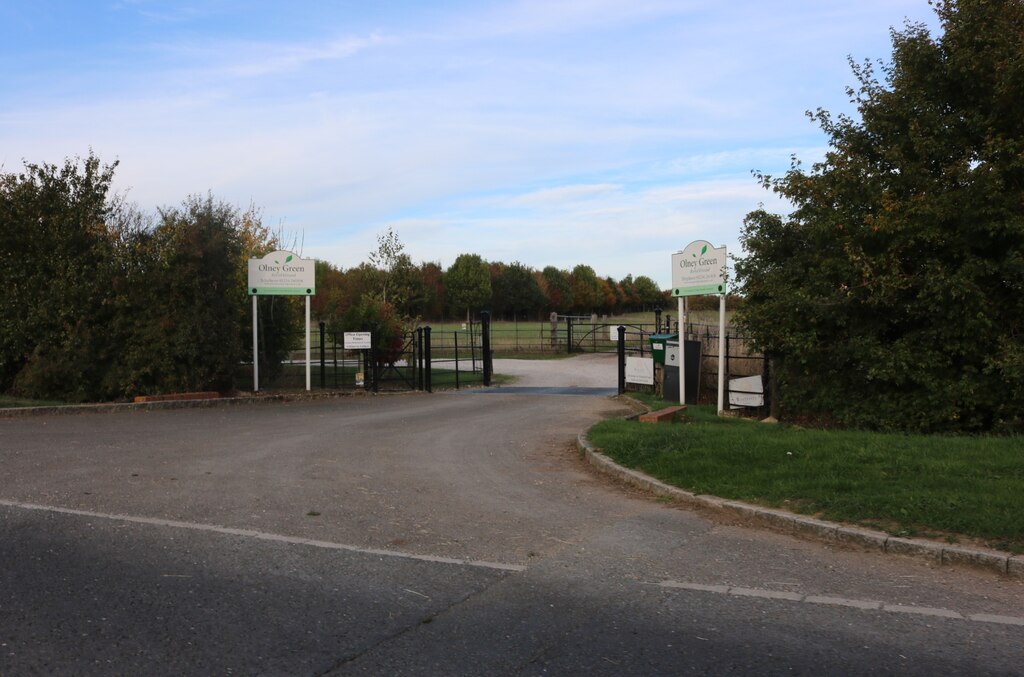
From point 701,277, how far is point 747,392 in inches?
85.8

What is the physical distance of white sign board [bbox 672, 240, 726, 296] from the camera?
14859 mm

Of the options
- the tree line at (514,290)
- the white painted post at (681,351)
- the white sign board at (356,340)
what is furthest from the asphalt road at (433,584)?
the tree line at (514,290)

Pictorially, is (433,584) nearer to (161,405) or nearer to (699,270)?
(699,270)

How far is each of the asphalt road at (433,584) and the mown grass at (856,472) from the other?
617 millimetres

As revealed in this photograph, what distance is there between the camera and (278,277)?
19.4 meters

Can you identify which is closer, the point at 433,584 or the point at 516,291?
the point at 433,584

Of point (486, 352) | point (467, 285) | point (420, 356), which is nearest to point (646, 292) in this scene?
point (467, 285)

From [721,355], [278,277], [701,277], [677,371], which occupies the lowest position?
[677,371]

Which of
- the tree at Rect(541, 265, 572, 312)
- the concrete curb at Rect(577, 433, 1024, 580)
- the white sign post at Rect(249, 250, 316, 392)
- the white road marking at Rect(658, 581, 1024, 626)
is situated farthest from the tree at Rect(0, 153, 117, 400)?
the tree at Rect(541, 265, 572, 312)

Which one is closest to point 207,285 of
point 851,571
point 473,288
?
point 851,571

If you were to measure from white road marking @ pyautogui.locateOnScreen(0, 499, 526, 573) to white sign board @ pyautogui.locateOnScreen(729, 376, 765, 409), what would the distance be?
31.3ft

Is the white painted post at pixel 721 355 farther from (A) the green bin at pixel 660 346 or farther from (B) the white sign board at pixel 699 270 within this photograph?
(A) the green bin at pixel 660 346

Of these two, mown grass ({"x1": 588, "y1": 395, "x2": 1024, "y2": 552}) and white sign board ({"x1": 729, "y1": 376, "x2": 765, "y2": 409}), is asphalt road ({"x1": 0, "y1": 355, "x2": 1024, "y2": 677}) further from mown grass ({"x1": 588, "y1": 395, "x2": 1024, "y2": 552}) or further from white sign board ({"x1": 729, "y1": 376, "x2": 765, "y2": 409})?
white sign board ({"x1": 729, "y1": 376, "x2": 765, "y2": 409})

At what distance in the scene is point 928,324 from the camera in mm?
11891
